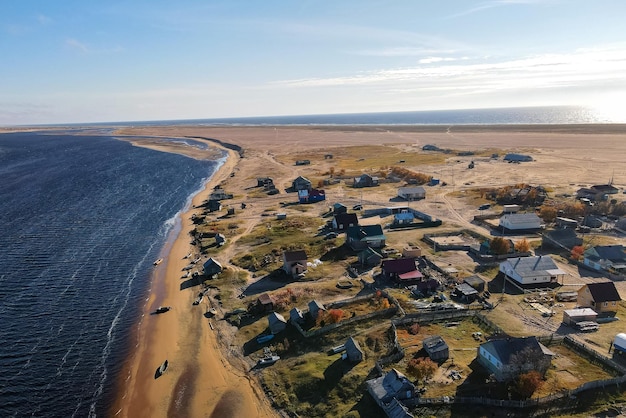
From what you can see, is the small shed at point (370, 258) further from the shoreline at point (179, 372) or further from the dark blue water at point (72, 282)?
the dark blue water at point (72, 282)

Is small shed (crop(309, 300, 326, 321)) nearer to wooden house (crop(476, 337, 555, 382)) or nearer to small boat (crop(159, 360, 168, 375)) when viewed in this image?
small boat (crop(159, 360, 168, 375))

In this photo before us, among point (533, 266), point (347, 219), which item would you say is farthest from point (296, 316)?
point (347, 219)

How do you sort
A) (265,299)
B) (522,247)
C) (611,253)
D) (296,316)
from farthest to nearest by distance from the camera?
1. (522,247)
2. (611,253)
3. (265,299)
4. (296,316)

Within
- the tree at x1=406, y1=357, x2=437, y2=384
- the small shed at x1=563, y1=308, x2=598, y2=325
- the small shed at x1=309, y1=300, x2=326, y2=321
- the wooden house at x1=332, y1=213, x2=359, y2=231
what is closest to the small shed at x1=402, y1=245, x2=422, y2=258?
the wooden house at x1=332, y1=213, x2=359, y2=231

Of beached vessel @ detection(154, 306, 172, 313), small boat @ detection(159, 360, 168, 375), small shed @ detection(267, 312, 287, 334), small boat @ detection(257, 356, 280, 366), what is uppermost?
small shed @ detection(267, 312, 287, 334)

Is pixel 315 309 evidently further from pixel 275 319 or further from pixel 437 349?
pixel 437 349

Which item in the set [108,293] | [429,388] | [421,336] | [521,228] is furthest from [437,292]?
[108,293]

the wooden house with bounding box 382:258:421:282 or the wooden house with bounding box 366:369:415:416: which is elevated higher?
the wooden house with bounding box 382:258:421:282
